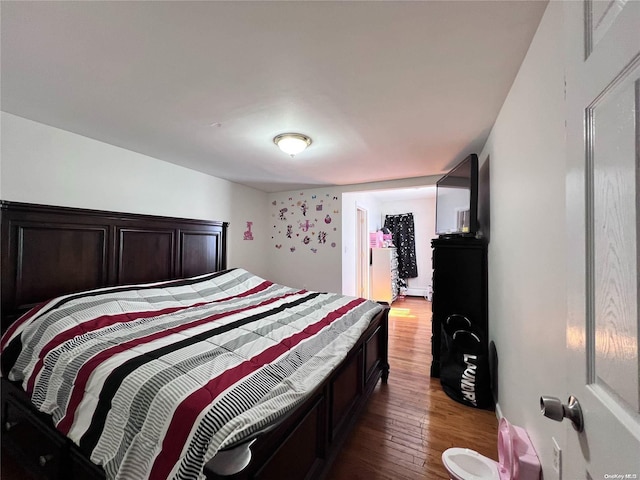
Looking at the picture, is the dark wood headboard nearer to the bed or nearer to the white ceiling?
the bed

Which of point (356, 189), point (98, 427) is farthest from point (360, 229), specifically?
point (98, 427)

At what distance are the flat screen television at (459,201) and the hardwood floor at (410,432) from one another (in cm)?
142

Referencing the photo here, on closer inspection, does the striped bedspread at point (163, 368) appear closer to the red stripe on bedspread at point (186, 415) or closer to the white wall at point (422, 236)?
the red stripe on bedspread at point (186, 415)

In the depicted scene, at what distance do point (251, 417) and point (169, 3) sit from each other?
61.6 inches

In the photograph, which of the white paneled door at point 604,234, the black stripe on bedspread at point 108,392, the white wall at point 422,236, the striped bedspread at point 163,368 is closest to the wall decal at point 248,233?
the striped bedspread at point 163,368

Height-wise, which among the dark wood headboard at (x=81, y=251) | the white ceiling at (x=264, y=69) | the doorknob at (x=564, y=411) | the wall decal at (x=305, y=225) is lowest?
the doorknob at (x=564, y=411)

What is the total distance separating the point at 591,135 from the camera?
544 millimetres

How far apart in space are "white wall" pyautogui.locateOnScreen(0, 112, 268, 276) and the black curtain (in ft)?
12.8

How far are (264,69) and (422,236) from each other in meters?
5.36

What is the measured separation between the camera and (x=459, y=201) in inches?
95.7

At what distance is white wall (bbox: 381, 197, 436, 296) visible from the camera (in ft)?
19.2

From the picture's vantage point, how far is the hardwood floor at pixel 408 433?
147 centimetres

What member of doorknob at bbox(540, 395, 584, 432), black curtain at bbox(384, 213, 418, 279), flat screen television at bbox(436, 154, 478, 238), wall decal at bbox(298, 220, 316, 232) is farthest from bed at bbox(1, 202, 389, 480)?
black curtain at bbox(384, 213, 418, 279)

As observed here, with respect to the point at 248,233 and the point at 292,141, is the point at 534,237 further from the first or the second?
the point at 248,233
